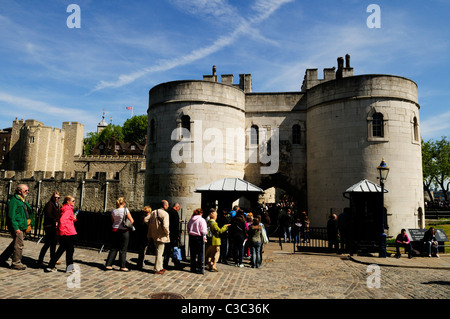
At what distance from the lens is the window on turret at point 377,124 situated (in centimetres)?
1775

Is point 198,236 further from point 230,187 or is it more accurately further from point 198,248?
point 230,187

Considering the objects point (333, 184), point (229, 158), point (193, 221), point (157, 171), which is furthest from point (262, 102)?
point (193, 221)

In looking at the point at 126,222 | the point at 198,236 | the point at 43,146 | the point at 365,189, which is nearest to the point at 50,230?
the point at 126,222

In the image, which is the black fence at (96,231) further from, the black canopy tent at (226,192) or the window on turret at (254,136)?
the window on turret at (254,136)

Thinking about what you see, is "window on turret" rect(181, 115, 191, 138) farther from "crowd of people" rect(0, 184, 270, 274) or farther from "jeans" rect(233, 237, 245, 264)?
"jeans" rect(233, 237, 245, 264)

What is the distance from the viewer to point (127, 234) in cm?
857

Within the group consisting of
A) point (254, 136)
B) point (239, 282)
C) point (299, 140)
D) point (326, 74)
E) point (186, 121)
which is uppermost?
point (326, 74)

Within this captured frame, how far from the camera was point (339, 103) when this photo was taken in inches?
733

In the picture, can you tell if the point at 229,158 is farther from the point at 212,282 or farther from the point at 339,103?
the point at 212,282

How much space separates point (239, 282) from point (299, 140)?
14.8 meters

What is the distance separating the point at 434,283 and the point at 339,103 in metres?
12.5

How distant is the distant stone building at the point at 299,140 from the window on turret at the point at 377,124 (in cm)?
6

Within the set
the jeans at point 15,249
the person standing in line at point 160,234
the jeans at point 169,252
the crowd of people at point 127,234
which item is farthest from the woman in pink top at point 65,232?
the jeans at point 169,252
